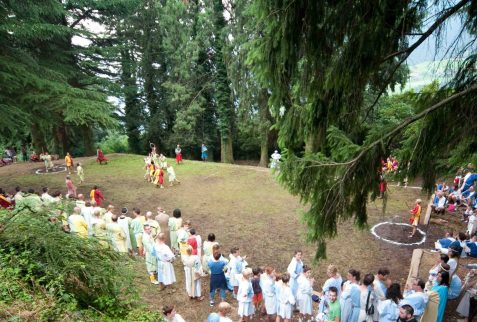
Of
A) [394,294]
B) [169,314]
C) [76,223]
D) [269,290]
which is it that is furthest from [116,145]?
[394,294]

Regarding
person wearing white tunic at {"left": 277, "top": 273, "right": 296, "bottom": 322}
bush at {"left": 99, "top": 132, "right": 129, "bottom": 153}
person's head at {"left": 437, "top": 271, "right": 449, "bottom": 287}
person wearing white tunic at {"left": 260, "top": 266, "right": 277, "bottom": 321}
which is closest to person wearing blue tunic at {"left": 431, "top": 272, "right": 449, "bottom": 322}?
person's head at {"left": 437, "top": 271, "right": 449, "bottom": 287}

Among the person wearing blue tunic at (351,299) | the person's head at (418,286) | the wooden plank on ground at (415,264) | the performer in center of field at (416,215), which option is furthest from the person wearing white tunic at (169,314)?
the performer in center of field at (416,215)

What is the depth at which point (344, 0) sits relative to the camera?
488 centimetres

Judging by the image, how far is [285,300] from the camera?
7484 millimetres

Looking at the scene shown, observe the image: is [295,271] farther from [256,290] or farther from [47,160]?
[47,160]

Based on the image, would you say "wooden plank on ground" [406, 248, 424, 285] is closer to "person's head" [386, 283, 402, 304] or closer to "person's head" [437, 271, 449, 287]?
"person's head" [437, 271, 449, 287]

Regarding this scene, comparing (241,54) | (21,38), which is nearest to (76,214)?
(21,38)

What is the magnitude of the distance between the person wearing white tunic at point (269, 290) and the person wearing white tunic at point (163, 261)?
2.62 meters

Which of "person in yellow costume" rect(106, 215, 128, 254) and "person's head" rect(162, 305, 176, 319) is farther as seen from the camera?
"person in yellow costume" rect(106, 215, 128, 254)

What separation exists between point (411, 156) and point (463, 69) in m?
1.56

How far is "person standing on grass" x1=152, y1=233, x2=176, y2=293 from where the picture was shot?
8.72 m

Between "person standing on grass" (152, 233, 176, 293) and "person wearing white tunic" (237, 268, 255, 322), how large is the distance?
87.6 inches

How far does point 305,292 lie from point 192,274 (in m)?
2.98

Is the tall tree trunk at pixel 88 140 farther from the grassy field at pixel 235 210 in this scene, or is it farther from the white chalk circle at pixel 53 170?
the white chalk circle at pixel 53 170
